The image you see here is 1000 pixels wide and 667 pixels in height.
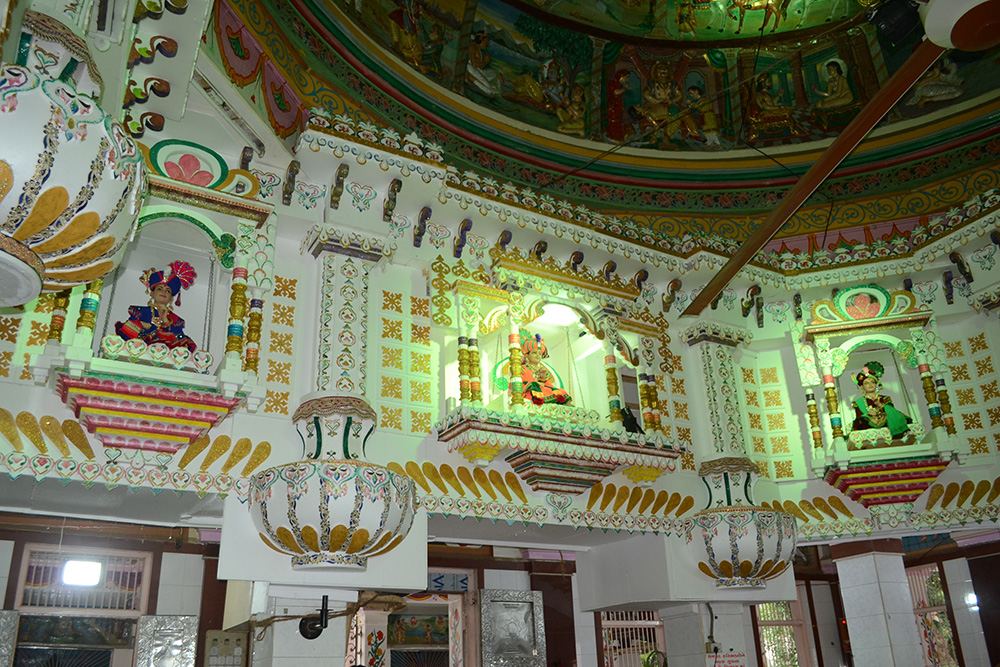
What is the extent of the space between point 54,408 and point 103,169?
288 cm

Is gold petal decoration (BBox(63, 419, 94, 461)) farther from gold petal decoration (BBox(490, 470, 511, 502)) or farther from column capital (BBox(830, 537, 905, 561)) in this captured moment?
column capital (BBox(830, 537, 905, 561))

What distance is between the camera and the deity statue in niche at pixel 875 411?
9.34 m

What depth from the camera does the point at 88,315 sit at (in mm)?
5957

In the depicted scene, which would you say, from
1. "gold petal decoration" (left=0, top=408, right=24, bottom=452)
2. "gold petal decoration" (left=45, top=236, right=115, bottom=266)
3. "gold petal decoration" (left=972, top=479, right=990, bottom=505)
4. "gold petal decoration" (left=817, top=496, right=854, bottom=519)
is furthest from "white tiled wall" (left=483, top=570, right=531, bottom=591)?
"gold petal decoration" (left=45, top=236, right=115, bottom=266)

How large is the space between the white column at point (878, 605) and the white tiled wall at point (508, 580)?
3689mm

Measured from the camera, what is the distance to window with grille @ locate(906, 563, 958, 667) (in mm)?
12430

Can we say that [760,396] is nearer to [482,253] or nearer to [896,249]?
[896,249]

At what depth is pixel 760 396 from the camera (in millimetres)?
9930

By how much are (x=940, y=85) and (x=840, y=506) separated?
6.41 meters

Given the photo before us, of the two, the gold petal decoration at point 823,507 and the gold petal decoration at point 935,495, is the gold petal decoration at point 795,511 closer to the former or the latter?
the gold petal decoration at point 823,507

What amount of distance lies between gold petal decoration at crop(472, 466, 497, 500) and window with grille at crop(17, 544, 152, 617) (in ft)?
13.2

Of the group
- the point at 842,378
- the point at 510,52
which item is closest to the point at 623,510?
the point at 842,378

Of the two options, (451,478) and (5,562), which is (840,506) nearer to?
(451,478)

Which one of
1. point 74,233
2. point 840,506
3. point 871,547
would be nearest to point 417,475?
point 74,233
